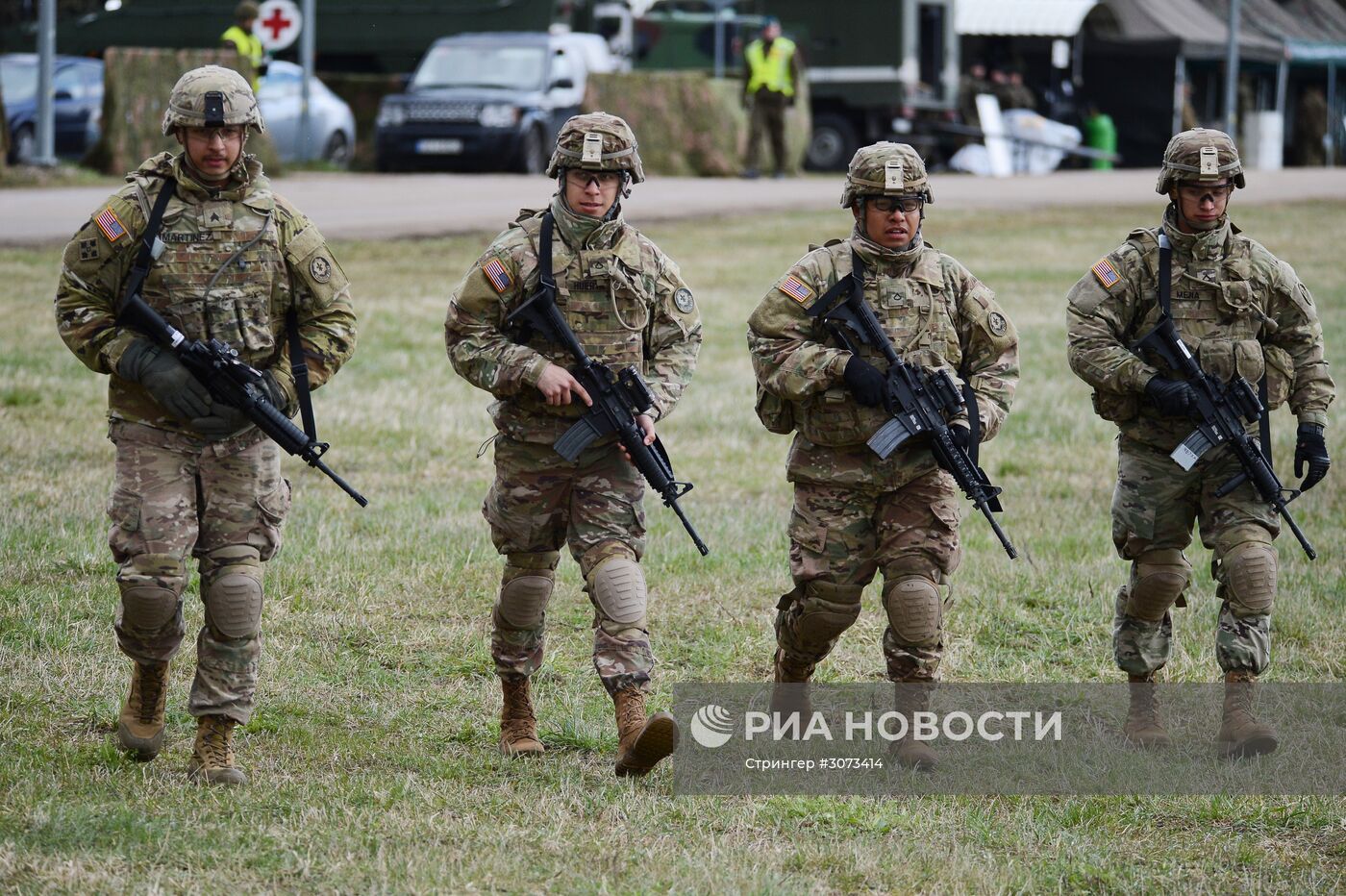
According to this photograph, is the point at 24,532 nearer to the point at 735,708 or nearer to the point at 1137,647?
the point at 735,708

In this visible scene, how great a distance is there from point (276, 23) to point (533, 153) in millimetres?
3850

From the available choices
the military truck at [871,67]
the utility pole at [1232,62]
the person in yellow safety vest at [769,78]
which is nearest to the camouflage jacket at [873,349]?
the person in yellow safety vest at [769,78]

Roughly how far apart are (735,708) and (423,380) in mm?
7362

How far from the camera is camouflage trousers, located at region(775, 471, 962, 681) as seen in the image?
576 cm

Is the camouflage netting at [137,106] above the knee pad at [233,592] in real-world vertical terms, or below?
above

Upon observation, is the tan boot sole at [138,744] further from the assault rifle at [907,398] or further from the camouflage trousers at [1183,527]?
the camouflage trousers at [1183,527]

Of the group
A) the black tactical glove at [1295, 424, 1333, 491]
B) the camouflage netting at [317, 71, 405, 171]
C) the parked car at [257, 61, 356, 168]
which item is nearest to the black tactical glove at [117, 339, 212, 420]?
the black tactical glove at [1295, 424, 1333, 491]

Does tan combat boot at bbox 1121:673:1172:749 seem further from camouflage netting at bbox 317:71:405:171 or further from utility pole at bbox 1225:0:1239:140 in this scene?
utility pole at bbox 1225:0:1239:140

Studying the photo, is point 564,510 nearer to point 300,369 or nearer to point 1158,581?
point 300,369

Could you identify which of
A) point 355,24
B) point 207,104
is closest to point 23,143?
point 355,24

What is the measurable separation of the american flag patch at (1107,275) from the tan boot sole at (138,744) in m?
3.34

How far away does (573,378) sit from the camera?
→ 18.3 ft

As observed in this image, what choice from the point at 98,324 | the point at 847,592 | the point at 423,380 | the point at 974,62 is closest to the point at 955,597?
the point at 847,592

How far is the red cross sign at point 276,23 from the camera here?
25.0 meters
